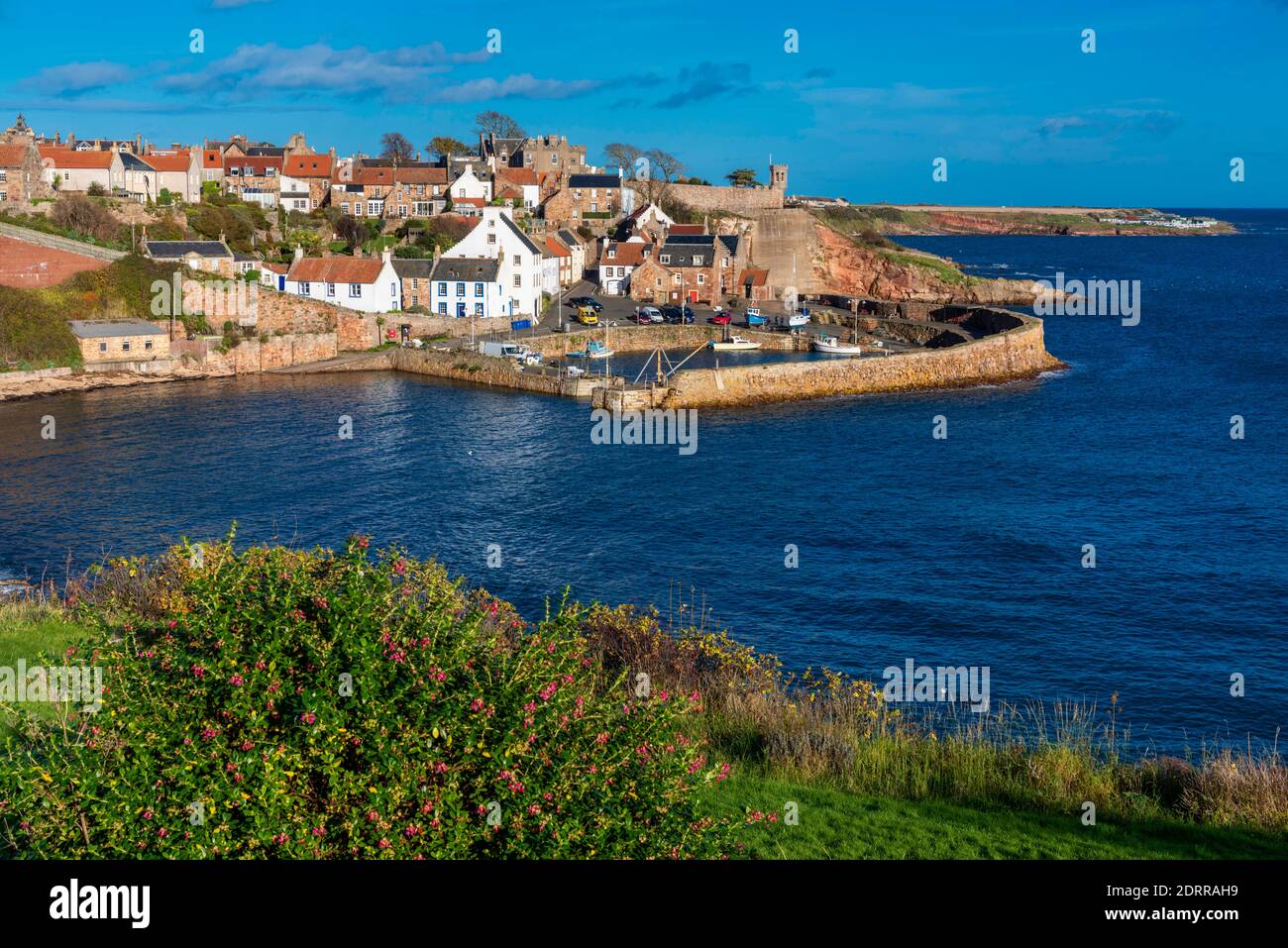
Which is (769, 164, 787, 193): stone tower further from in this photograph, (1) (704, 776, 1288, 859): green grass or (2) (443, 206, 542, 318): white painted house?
(1) (704, 776, 1288, 859): green grass

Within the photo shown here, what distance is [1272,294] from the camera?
392ft

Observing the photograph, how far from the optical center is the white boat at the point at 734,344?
72250mm

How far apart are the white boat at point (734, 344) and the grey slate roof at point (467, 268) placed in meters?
14.4

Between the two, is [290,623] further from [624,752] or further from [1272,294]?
[1272,294]

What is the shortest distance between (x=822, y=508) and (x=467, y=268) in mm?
41194

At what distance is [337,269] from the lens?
69.2 metres

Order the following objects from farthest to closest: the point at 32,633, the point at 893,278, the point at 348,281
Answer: the point at 893,278 → the point at 348,281 → the point at 32,633

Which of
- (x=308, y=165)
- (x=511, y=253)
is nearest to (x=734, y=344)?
(x=511, y=253)

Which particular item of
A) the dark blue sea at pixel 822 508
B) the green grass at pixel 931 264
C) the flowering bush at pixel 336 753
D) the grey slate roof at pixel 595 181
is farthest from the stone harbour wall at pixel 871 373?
the grey slate roof at pixel 595 181

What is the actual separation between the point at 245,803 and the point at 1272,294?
432 feet

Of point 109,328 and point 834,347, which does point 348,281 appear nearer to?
point 109,328
